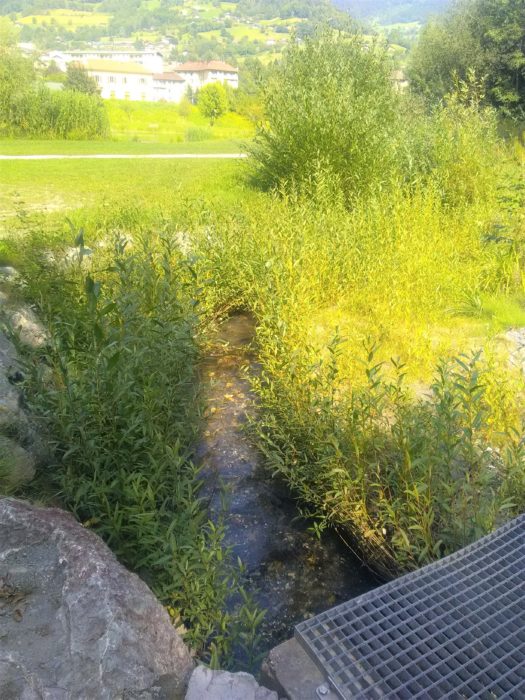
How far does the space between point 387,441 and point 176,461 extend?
4.40 ft

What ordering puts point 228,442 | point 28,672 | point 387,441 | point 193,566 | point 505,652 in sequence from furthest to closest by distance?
point 228,442 < point 387,441 < point 193,566 < point 505,652 < point 28,672

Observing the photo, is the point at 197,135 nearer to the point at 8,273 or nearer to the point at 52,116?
the point at 52,116

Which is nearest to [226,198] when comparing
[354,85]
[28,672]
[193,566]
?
A: [354,85]

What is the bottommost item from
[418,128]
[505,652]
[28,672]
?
[505,652]

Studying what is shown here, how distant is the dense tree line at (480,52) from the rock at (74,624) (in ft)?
69.3

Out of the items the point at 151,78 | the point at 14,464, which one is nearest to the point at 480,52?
the point at 14,464

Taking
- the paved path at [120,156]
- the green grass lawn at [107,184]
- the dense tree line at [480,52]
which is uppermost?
the dense tree line at [480,52]

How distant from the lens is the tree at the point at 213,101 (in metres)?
67.7

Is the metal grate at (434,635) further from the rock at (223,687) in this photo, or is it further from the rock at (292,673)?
the rock at (223,687)

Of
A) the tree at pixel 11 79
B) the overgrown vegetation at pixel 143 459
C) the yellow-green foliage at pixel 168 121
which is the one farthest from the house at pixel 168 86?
the overgrown vegetation at pixel 143 459

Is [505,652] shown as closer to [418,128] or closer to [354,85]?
[418,128]

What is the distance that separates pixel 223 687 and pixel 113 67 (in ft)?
467

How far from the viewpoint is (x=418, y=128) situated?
456 inches

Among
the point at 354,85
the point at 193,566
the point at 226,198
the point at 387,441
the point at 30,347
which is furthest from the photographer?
the point at 354,85
